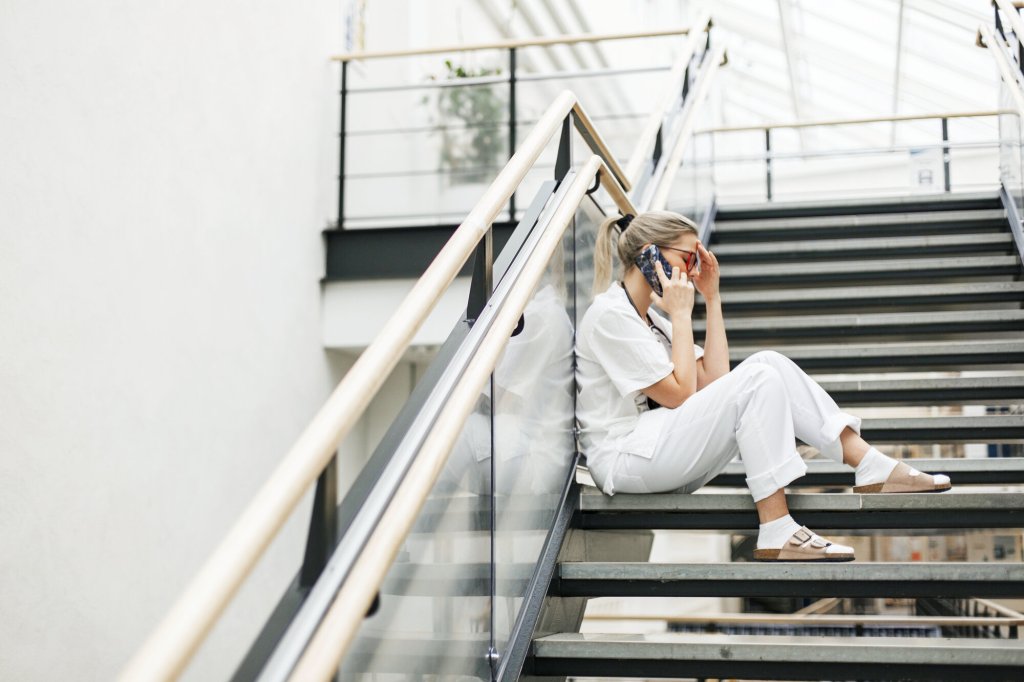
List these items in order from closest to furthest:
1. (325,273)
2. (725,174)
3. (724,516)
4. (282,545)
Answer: (724,516) → (282,545) → (325,273) → (725,174)

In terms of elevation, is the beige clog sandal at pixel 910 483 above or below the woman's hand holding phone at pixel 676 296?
below

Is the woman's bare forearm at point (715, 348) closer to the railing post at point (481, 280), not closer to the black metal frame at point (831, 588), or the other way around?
the black metal frame at point (831, 588)

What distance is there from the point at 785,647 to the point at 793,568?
22cm

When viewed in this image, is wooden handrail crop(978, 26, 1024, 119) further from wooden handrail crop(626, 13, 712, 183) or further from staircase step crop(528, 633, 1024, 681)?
staircase step crop(528, 633, 1024, 681)

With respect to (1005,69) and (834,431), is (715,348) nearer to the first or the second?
(834,431)

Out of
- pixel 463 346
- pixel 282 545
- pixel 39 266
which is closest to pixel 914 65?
pixel 282 545

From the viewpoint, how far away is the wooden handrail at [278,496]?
0.90m

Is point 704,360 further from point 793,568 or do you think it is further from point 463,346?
point 463,346

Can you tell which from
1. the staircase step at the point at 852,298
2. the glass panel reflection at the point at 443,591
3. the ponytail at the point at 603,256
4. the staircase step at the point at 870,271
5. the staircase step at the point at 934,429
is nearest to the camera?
the glass panel reflection at the point at 443,591

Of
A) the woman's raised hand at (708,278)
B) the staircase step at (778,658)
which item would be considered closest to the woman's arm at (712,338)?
the woman's raised hand at (708,278)

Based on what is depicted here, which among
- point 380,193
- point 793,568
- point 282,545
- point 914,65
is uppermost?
point 914,65

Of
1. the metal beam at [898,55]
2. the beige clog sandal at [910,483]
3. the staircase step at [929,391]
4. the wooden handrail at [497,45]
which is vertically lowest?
the beige clog sandal at [910,483]

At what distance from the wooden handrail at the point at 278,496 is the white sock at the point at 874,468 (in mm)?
1308

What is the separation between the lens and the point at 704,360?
312cm
